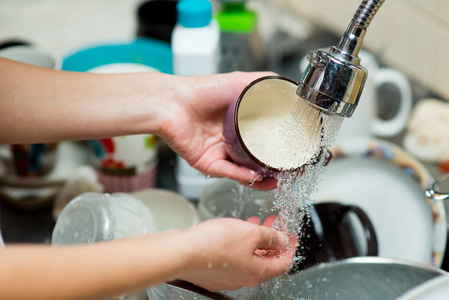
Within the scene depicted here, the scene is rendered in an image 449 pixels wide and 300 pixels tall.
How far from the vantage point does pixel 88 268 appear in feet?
1.21

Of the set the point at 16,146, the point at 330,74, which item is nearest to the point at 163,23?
the point at 16,146

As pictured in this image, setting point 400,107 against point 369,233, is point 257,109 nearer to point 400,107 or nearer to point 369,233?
point 369,233

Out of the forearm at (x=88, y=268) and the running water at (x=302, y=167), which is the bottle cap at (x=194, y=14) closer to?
the running water at (x=302, y=167)

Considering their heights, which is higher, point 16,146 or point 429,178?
point 429,178

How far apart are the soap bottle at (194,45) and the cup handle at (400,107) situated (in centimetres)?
30

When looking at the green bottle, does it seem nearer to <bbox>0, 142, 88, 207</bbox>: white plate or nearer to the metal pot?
<bbox>0, 142, 88, 207</bbox>: white plate

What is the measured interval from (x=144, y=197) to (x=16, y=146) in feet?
0.73

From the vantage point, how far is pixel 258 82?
561mm

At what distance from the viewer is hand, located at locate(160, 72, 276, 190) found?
0.61 metres

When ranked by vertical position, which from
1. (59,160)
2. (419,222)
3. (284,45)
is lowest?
(59,160)

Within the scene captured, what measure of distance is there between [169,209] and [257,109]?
0.21 meters

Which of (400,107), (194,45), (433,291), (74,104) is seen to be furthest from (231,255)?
(400,107)

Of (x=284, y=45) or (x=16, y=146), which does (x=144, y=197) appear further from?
(x=284, y=45)

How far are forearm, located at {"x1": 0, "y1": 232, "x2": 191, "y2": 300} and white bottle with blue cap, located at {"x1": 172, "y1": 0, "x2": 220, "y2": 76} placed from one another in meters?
0.44
